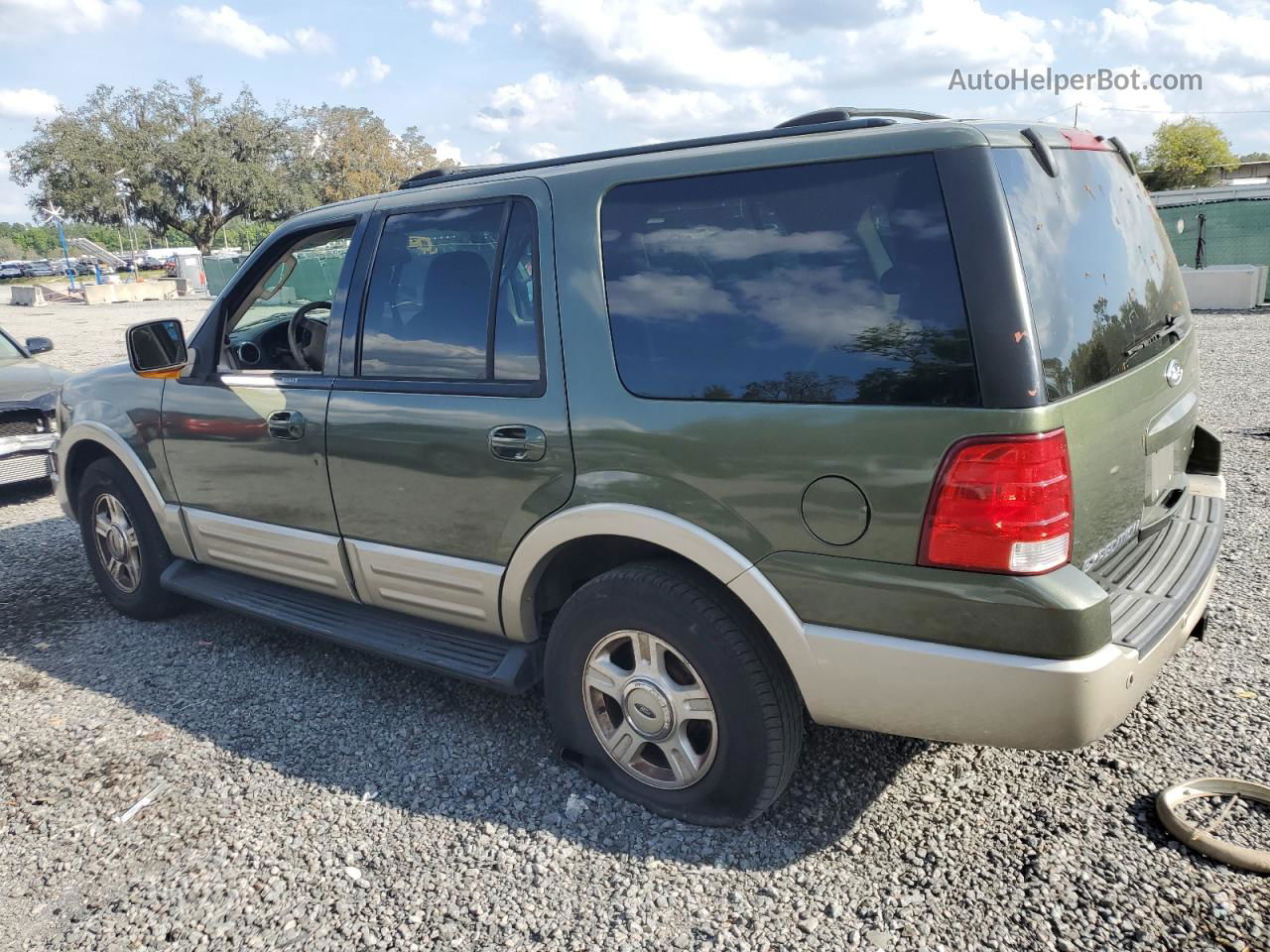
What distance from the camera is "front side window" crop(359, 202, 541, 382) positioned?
10.1ft

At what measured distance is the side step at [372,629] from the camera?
3225 millimetres

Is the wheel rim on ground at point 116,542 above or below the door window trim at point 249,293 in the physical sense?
below

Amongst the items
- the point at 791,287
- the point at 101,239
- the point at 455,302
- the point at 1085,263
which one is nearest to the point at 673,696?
the point at 791,287

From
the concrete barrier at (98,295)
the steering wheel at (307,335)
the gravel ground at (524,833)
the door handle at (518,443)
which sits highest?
the concrete barrier at (98,295)

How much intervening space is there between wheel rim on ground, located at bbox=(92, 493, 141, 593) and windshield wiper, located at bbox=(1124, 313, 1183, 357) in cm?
439

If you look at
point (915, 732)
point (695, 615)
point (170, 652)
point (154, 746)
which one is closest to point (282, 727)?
point (154, 746)

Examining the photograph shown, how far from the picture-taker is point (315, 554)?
3.75 m

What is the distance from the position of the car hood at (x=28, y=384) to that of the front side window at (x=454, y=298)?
5309 mm

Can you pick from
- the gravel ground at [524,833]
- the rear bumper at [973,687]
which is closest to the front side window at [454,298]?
the rear bumper at [973,687]

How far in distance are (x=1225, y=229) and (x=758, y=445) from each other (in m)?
19.3

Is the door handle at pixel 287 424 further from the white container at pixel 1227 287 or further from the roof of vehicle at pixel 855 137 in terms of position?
the white container at pixel 1227 287

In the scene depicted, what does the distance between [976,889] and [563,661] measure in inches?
54.1

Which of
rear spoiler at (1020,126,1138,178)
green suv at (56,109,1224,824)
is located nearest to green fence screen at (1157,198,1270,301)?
rear spoiler at (1020,126,1138,178)

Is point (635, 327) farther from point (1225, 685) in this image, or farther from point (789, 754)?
point (1225, 685)
